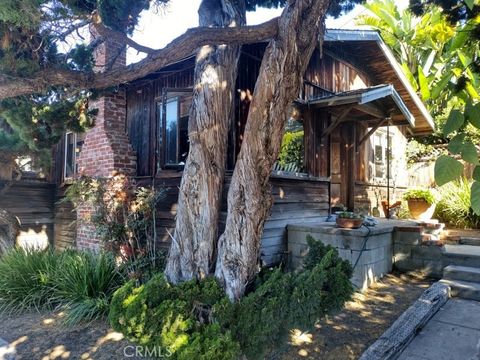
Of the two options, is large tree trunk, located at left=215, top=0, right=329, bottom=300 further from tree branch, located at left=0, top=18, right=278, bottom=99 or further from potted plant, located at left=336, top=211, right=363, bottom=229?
potted plant, located at left=336, top=211, right=363, bottom=229

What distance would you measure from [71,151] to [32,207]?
193 cm

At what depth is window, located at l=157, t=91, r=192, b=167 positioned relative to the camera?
21.2 feet

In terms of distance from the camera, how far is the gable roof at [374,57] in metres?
7.24

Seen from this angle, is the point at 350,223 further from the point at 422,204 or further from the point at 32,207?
the point at 32,207

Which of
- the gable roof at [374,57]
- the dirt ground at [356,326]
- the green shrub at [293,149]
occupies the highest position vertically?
the gable roof at [374,57]

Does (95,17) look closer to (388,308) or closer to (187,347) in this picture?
(187,347)

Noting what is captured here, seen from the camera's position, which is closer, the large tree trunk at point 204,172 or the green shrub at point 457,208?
the large tree trunk at point 204,172

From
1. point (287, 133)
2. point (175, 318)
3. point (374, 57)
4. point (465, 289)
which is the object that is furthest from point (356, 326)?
point (374, 57)

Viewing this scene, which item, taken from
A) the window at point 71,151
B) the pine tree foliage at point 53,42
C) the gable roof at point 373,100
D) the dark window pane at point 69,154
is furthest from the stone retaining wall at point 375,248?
the dark window pane at point 69,154

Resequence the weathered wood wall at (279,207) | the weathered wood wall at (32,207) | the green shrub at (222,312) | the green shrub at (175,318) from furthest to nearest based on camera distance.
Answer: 1. the weathered wood wall at (32,207)
2. the weathered wood wall at (279,207)
3. the green shrub at (222,312)
4. the green shrub at (175,318)

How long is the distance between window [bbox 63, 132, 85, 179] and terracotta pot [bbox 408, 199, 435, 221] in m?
8.14

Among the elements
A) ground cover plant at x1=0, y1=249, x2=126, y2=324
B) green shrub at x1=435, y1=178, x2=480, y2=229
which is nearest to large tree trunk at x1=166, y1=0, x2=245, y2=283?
ground cover plant at x1=0, y1=249, x2=126, y2=324

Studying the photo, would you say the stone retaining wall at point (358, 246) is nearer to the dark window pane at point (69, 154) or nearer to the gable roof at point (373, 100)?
the gable roof at point (373, 100)

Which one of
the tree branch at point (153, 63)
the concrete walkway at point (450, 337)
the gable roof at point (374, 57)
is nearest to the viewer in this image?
the concrete walkway at point (450, 337)
